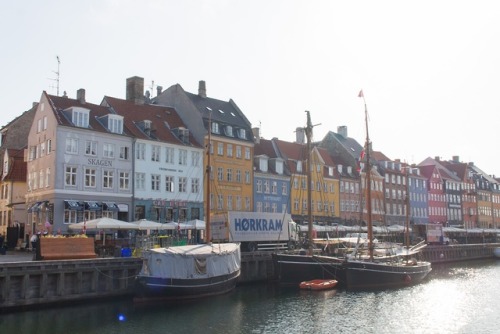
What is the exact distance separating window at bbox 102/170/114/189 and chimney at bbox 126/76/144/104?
39.1ft

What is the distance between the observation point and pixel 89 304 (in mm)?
33781

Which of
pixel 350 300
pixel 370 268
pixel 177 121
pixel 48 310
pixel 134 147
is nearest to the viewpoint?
pixel 48 310

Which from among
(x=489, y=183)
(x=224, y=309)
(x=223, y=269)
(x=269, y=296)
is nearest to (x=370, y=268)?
(x=269, y=296)

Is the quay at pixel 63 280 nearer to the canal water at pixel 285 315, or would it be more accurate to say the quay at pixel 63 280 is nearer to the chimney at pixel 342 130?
the canal water at pixel 285 315

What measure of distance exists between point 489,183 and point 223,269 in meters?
108

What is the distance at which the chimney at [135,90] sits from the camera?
62.2 metres

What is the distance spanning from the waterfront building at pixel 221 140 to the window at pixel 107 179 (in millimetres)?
11765

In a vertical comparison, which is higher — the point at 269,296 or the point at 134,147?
the point at 134,147

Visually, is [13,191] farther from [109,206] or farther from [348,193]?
[348,193]

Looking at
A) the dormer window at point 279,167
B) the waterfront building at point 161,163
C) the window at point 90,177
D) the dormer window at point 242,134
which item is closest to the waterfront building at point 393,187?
the dormer window at point 279,167

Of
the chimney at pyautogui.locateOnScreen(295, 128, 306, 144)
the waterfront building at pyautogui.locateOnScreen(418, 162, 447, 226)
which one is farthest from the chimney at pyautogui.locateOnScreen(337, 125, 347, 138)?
the waterfront building at pyautogui.locateOnScreen(418, 162, 447, 226)

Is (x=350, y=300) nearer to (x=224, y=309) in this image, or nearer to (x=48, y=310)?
(x=224, y=309)

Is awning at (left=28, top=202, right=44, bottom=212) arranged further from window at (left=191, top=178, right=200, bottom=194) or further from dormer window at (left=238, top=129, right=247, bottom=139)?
dormer window at (left=238, top=129, right=247, bottom=139)

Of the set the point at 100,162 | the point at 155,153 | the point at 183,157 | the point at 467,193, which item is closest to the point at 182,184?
the point at 183,157
